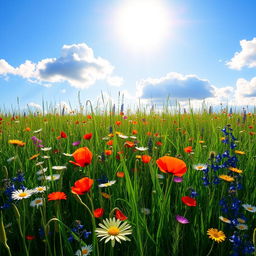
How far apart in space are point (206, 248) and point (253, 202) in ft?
1.57

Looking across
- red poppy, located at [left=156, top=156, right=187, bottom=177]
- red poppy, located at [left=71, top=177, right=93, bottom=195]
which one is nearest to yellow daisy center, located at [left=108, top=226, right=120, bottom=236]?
red poppy, located at [left=71, top=177, right=93, bottom=195]

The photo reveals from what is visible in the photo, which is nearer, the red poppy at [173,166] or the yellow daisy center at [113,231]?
the yellow daisy center at [113,231]

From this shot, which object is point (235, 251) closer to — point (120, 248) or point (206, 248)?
point (206, 248)

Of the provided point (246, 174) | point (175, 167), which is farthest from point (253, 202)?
point (175, 167)

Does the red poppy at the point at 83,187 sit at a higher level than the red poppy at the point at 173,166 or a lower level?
lower

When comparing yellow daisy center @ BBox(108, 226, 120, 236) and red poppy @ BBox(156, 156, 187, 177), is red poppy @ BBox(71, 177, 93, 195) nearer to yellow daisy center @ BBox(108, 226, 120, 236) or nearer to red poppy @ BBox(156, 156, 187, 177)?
yellow daisy center @ BBox(108, 226, 120, 236)

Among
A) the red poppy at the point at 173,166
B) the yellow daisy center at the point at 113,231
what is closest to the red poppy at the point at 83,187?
the yellow daisy center at the point at 113,231

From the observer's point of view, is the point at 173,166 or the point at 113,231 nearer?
the point at 113,231

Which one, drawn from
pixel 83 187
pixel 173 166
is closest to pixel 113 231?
pixel 83 187

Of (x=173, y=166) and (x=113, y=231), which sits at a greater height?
(x=173, y=166)

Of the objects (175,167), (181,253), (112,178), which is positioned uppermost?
(175,167)

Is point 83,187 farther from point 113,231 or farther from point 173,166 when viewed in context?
point 173,166

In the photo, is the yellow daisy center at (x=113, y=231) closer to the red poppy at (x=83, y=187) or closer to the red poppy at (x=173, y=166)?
the red poppy at (x=83, y=187)

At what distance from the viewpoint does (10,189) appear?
1079 millimetres
